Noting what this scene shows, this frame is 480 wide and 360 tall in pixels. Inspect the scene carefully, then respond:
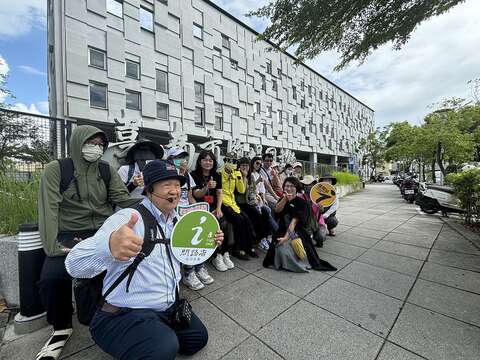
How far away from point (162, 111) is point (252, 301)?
12.7m

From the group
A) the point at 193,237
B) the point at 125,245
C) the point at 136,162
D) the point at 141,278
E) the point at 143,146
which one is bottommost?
the point at 141,278

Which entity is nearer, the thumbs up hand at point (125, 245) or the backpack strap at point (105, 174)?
the thumbs up hand at point (125, 245)

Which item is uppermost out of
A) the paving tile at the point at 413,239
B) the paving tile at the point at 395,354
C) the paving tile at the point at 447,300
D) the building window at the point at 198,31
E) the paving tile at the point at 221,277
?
the building window at the point at 198,31

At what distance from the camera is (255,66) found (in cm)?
1792

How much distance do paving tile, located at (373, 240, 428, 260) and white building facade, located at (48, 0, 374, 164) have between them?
5540 millimetres

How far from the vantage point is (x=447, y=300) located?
244cm

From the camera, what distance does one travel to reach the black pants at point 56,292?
1.80 meters

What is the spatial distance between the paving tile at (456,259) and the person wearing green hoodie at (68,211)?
16.3ft

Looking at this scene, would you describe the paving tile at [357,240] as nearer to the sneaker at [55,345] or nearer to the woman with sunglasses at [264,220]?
the woman with sunglasses at [264,220]

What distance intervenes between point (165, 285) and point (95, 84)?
12.3 metres

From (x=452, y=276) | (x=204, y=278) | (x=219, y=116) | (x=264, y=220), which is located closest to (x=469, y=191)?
(x=452, y=276)

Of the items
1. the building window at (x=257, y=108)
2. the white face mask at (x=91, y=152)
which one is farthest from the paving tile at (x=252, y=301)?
the building window at (x=257, y=108)

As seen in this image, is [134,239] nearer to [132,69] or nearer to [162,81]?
[132,69]

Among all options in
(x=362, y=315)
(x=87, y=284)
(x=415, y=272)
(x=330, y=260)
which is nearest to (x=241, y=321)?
(x=362, y=315)
